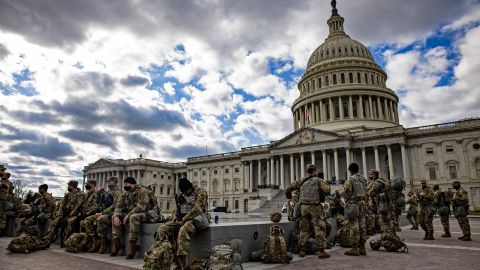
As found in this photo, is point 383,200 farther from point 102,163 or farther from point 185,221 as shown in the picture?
point 102,163

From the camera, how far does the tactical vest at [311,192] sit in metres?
9.68

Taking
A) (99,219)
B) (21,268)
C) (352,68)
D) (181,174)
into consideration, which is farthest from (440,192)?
(181,174)

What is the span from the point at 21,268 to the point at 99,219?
2.86 m

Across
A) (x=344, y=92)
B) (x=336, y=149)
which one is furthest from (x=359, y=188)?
(x=344, y=92)

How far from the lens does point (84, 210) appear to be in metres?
11.9

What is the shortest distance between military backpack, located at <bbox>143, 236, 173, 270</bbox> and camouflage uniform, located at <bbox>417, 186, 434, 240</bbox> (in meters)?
12.8

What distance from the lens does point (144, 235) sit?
9359 millimetres

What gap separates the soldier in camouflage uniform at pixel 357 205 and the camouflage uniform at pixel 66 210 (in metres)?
10.1

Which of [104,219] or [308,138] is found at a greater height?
[308,138]

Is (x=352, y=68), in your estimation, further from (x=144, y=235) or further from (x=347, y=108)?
(x=144, y=235)

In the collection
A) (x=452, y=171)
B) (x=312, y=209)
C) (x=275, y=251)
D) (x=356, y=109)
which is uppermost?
(x=356, y=109)

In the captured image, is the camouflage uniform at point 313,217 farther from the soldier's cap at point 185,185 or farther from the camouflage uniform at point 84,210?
the camouflage uniform at point 84,210

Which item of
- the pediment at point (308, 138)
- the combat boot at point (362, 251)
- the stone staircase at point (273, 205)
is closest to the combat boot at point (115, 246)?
the combat boot at point (362, 251)

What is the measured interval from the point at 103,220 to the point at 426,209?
14.3 metres
